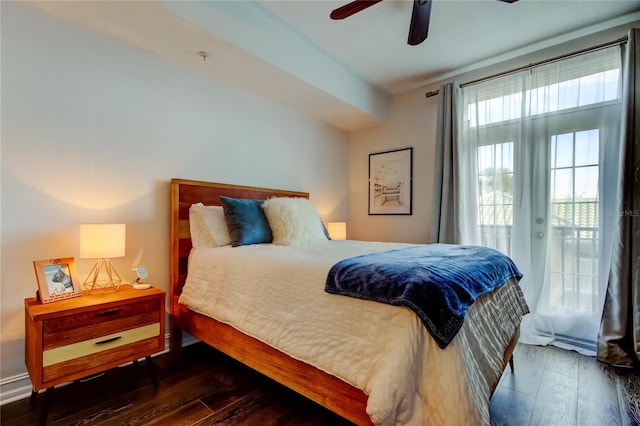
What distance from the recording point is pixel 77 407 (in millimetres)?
1628

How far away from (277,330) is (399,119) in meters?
3.06

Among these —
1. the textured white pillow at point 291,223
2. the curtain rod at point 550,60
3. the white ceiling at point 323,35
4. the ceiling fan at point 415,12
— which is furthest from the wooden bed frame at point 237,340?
the curtain rod at point 550,60

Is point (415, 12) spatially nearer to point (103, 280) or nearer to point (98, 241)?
point (98, 241)

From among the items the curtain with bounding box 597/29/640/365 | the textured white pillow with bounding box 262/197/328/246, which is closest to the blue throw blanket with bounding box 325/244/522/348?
the textured white pillow with bounding box 262/197/328/246

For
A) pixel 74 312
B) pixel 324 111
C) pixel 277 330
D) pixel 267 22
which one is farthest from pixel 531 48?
pixel 74 312

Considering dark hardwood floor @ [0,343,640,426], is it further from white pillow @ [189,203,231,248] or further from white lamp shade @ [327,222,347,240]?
white lamp shade @ [327,222,347,240]

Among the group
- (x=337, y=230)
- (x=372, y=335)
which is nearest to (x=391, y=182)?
(x=337, y=230)

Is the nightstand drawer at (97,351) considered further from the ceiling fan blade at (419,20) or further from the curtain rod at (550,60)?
the curtain rod at (550,60)

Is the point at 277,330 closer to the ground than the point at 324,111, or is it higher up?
closer to the ground

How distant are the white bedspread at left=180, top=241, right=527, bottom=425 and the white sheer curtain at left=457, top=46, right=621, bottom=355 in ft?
3.33

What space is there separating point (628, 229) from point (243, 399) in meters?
2.93

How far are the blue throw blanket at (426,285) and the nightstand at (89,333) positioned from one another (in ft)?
3.97

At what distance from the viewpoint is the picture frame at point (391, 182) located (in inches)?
144

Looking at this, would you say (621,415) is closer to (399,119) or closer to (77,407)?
(77,407)
